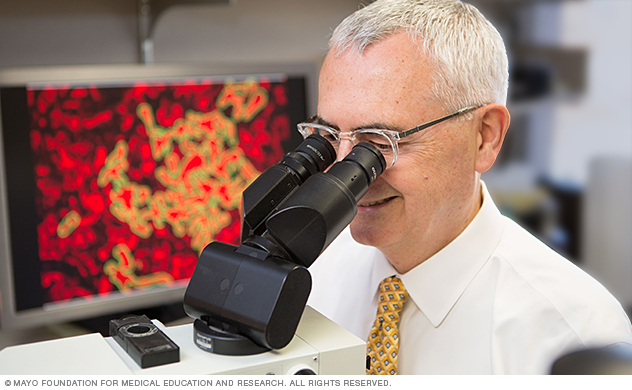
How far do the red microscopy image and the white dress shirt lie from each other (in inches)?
26.4

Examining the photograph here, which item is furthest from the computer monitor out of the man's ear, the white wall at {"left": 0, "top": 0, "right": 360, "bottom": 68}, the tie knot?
the man's ear

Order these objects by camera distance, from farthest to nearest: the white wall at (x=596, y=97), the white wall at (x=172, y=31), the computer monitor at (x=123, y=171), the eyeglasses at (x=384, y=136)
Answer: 1. the white wall at (x=596, y=97)
2. the white wall at (x=172, y=31)
3. the computer monitor at (x=123, y=171)
4. the eyeglasses at (x=384, y=136)

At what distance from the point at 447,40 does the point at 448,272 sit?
423mm

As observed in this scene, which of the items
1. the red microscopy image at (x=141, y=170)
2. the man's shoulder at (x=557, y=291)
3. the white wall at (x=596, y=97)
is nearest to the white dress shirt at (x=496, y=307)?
the man's shoulder at (x=557, y=291)

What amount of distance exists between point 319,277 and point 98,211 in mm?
598

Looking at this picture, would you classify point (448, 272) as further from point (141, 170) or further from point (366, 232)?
point (141, 170)

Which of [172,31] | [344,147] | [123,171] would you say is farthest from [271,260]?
[172,31]

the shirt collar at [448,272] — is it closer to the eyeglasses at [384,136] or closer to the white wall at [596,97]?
the eyeglasses at [384,136]

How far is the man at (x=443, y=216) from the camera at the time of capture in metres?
1.00

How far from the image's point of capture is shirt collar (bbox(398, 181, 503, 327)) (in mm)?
1103

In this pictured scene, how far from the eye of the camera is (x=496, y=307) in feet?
3.47

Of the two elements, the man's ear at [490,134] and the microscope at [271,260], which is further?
the man's ear at [490,134]

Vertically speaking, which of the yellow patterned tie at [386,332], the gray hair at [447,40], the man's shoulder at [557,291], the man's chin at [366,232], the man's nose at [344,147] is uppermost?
the gray hair at [447,40]

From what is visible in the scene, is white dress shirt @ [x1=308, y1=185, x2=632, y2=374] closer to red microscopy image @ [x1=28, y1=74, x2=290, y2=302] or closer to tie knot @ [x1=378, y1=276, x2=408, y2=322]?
tie knot @ [x1=378, y1=276, x2=408, y2=322]
